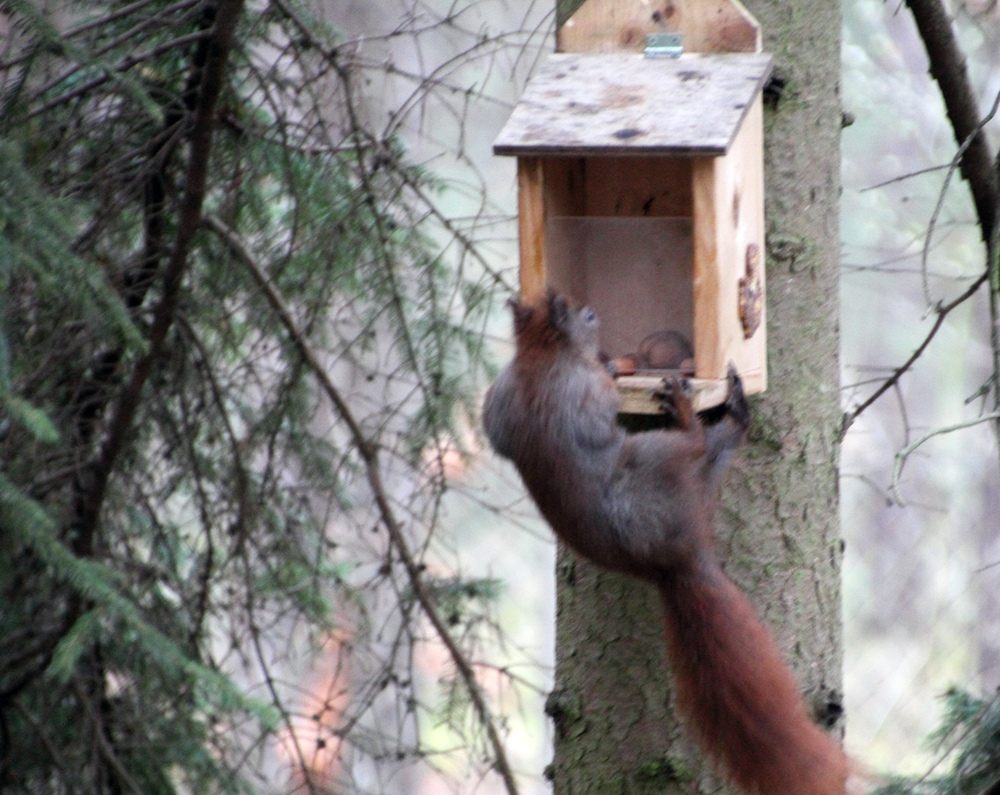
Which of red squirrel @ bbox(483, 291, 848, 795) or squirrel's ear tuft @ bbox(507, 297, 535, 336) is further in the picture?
squirrel's ear tuft @ bbox(507, 297, 535, 336)

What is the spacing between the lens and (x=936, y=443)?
26.1 feet

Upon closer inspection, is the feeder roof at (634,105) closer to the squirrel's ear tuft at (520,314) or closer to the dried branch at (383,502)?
the squirrel's ear tuft at (520,314)

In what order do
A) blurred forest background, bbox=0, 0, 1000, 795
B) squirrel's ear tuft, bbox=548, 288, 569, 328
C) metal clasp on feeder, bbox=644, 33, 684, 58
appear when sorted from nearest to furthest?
squirrel's ear tuft, bbox=548, 288, 569, 328 → metal clasp on feeder, bbox=644, 33, 684, 58 → blurred forest background, bbox=0, 0, 1000, 795

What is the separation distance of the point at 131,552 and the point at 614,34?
1621 millimetres

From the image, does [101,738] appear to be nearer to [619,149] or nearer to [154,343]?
[154,343]

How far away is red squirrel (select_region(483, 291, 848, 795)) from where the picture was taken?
1987mm

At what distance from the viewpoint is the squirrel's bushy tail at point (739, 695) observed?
6.49ft

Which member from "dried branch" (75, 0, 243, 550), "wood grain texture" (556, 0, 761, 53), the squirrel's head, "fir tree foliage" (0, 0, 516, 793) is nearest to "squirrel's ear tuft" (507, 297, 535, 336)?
the squirrel's head

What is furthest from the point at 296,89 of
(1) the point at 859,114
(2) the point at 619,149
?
(1) the point at 859,114

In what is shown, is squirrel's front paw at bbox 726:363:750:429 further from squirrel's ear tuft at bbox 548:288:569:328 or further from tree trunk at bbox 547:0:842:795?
squirrel's ear tuft at bbox 548:288:569:328

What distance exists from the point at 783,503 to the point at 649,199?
66 centimetres

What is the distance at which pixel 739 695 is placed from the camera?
78.5 inches

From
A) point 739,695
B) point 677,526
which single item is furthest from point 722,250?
point 739,695

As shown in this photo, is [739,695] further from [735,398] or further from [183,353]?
[183,353]
